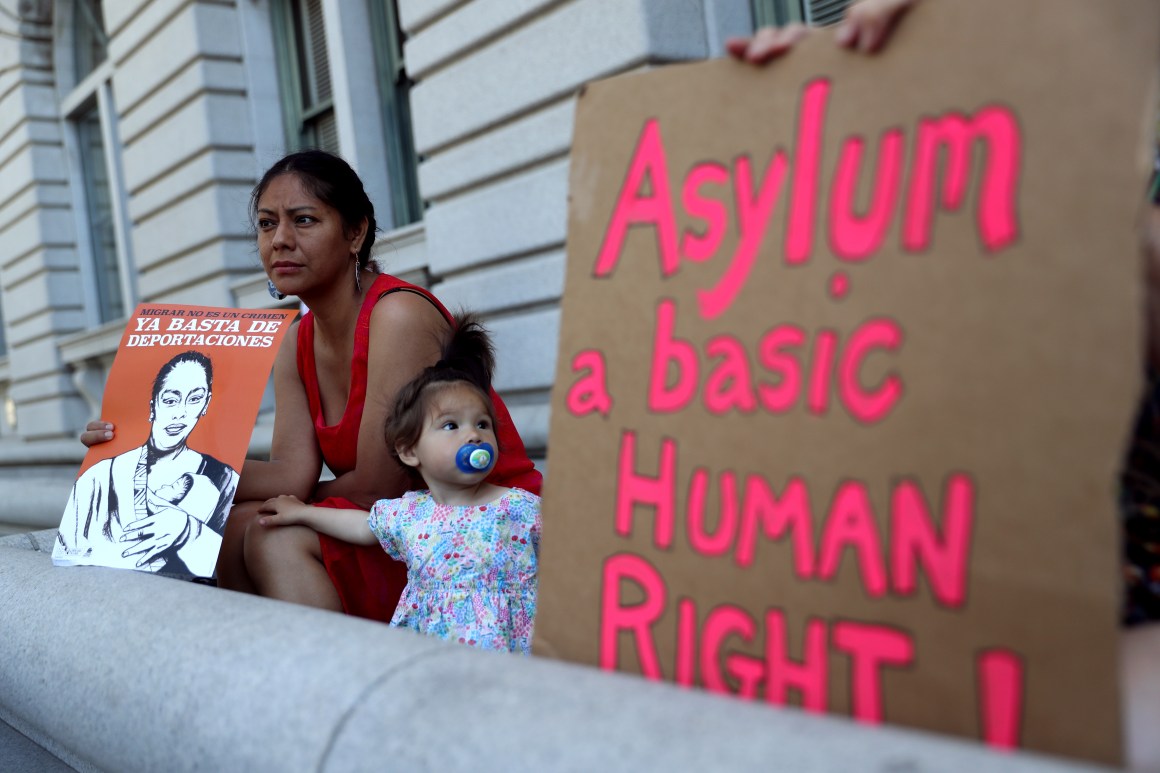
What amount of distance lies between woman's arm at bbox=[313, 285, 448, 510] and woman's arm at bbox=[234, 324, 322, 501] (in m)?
0.24

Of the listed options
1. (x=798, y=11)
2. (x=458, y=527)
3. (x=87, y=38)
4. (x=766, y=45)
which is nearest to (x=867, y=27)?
(x=766, y=45)

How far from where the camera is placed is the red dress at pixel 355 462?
277 centimetres

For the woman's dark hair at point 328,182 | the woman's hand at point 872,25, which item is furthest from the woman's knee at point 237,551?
the woman's hand at point 872,25

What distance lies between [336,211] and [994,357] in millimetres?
2210

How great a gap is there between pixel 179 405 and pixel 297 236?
57 centimetres

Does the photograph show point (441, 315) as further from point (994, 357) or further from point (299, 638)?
point (994, 357)

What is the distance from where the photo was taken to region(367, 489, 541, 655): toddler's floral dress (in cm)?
244

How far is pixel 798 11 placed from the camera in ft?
16.4

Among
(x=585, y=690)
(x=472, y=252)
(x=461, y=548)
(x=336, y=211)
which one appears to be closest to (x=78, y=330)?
(x=472, y=252)

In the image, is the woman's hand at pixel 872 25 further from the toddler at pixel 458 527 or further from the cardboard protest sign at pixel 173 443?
the cardboard protest sign at pixel 173 443

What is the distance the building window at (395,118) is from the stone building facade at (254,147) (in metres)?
0.02

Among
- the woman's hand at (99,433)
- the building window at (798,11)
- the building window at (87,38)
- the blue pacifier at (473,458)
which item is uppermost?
the building window at (87,38)

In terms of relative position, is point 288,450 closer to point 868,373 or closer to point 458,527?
point 458,527

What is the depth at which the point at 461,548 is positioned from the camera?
2451 millimetres
